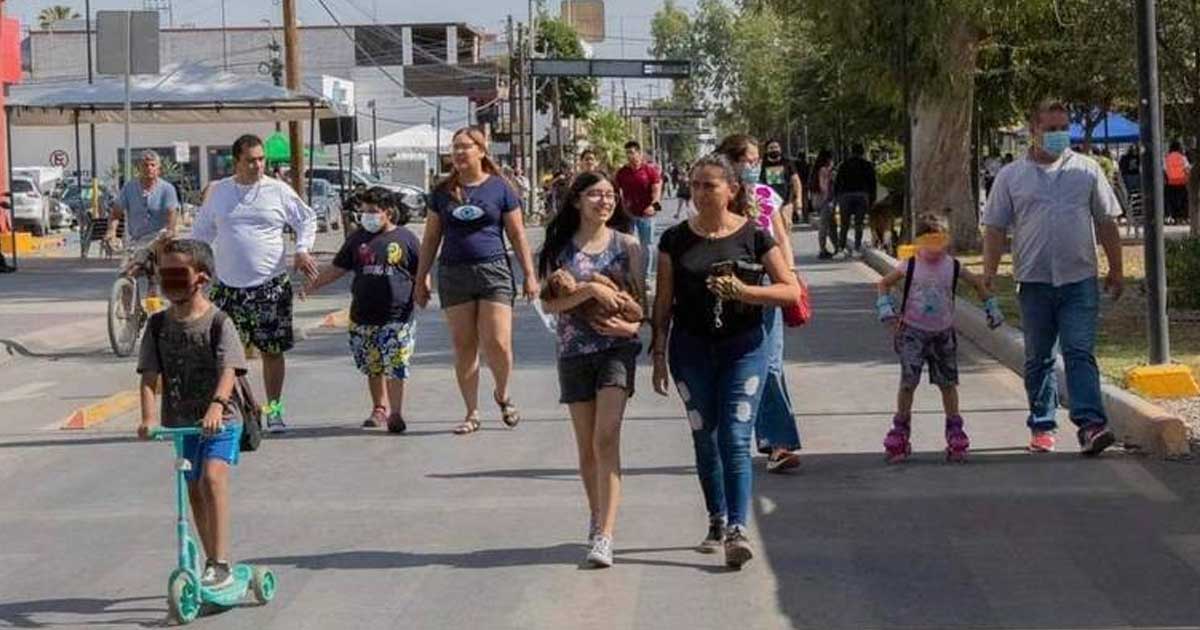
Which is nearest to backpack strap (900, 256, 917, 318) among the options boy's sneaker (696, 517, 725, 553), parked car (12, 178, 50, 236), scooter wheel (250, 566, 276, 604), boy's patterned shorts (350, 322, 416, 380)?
boy's sneaker (696, 517, 725, 553)

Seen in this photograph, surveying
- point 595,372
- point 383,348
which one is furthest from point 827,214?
point 595,372

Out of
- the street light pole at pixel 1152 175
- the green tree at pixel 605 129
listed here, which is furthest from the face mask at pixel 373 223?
the green tree at pixel 605 129

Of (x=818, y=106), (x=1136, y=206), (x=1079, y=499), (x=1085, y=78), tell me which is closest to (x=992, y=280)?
(x=1079, y=499)

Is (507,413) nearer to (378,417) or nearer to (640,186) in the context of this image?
(378,417)

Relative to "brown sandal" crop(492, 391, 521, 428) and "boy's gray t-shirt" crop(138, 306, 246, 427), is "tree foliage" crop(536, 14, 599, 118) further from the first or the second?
"boy's gray t-shirt" crop(138, 306, 246, 427)

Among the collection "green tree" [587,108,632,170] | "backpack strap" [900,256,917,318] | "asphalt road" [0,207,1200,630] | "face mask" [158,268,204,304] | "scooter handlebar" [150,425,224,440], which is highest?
"green tree" [587,108,632,170]

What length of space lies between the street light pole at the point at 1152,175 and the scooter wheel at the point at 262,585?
22.1 ft

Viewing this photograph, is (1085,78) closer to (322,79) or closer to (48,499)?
(48,499)

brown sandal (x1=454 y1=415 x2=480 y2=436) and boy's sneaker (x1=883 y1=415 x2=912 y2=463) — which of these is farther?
brown sandal (x1=454 y1=415 x2=480 y2=436)

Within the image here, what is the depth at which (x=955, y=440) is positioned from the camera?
10945 mm

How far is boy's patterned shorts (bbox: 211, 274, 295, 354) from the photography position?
494 inches

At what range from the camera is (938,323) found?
11.1 metres

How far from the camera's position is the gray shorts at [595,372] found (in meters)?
8.46

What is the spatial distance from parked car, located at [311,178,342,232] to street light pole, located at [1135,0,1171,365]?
139 feet
